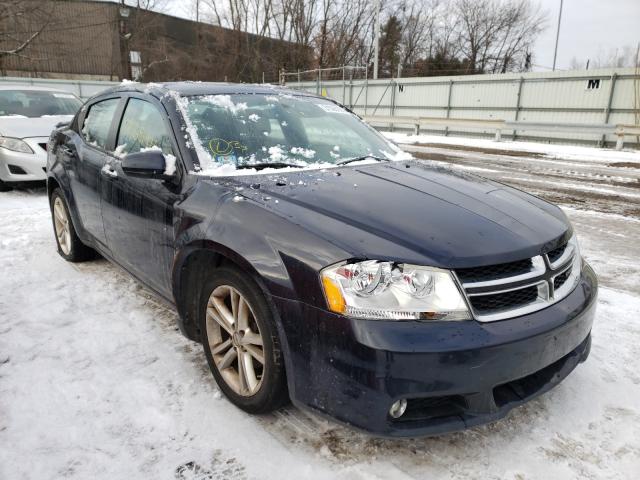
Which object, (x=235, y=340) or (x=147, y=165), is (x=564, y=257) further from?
(x=147, y=165)

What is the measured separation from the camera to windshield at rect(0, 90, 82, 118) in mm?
8312

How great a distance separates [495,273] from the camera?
201 cm

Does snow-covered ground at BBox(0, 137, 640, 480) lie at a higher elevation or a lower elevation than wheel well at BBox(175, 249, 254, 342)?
lower

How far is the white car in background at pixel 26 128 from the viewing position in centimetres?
736

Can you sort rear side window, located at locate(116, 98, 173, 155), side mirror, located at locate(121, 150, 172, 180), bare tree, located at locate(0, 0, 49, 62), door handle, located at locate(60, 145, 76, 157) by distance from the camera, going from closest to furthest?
1. side mirror, located at locate(121, 150, 172, 180)
2. rear side window, located at locate(116, 98, 173, 155)
3. door handle, located at locate(60, 145, 76, 157)
4. bare tree, located at locate(0, 0, 49, 62)

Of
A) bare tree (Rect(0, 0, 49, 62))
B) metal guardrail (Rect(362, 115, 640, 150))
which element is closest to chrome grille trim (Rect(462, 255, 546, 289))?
metal guardrail (Rect(362, 115, 640, 150))

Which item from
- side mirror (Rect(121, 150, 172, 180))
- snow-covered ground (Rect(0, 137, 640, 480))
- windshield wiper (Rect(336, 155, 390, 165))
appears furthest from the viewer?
windshield wiper (Rect(336, 155, 390, 165))

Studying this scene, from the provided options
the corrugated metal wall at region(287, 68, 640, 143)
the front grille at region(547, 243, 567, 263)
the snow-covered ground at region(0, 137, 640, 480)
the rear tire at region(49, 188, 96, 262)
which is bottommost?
the snow-covered ground at region(0, 137, 640, 480)

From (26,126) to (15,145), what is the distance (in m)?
0.49

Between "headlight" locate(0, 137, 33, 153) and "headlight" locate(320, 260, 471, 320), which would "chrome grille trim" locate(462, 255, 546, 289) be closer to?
"headlight" locate(320, 260, 471, 320)

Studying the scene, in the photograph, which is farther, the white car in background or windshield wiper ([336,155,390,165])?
the white car in background

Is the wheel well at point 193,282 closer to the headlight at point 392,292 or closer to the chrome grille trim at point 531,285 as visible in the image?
the headlight at point 392,292

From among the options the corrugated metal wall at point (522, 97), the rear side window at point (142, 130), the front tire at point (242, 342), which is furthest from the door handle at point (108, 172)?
the corrugated metal wall at point (522, 97)

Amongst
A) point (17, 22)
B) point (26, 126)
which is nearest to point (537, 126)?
point (26, 126)
